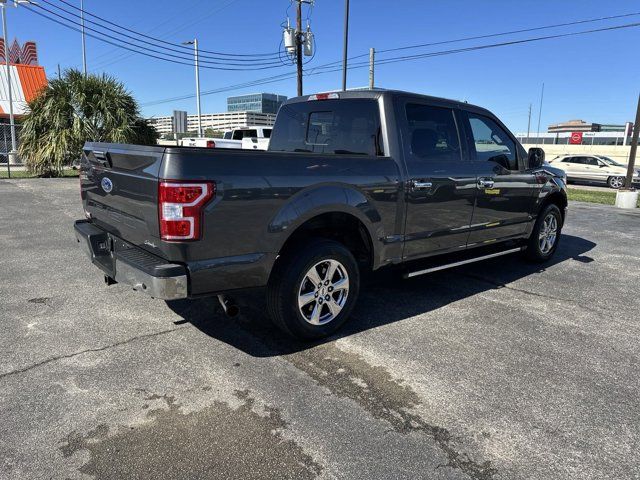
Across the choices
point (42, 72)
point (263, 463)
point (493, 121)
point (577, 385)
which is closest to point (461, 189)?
point (493, 121)

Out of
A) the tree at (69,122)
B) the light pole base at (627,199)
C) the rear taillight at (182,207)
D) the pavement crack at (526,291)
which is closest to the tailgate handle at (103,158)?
the rear taillight at (182,207)

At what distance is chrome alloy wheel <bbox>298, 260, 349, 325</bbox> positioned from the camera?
3629mm

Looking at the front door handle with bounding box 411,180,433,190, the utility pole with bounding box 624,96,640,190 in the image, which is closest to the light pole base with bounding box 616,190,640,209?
the utility pole with bounding box 624,96,640,190

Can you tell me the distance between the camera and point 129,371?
3.24m

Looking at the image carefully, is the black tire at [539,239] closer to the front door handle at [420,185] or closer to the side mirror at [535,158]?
the side mirror at [535,158]

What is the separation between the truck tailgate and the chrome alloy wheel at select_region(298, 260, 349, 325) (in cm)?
119

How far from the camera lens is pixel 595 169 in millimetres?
23328

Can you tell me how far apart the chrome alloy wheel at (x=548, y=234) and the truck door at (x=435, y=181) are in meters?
1.99

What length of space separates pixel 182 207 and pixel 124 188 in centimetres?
72

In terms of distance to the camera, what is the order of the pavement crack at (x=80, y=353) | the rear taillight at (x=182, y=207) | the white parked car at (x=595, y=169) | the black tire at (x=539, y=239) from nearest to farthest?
the rear taillight at (x=182, y=207) → the pavement crack at (x=80, y=353) → the black tire at (x=539, y=239) → the white parked car at (x=595, y=169)

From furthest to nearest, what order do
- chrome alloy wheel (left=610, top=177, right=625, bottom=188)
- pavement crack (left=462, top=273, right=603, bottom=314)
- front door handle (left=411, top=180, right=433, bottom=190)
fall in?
1. chrome alloy wheel (left=610, top=177, right=625, bottom=188)
2. pavement crack (left=462, top=273, right=603, bottom=314)
3. front door handle (left=411, top=180, right=433, bottom=190)

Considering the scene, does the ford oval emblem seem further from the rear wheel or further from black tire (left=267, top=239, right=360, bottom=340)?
the rear wheel

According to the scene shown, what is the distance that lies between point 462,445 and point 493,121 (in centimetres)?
390

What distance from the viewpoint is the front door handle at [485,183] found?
491 cm
